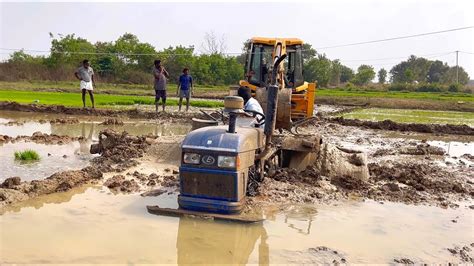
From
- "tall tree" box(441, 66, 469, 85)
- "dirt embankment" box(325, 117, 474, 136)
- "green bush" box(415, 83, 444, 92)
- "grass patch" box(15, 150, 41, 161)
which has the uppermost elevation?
"tall tree" box(441, 66, 469, 85)

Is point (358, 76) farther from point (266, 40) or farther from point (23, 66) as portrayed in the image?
point (266, 40)

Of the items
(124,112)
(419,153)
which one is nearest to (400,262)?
(419,153)

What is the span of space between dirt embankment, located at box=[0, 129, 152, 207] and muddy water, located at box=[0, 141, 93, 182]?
0.38 meters

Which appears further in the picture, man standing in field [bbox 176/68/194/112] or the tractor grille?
man standing in field [bbox 176/68/194/112]

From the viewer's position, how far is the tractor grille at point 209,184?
202 inches

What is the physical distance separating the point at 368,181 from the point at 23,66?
127 ft

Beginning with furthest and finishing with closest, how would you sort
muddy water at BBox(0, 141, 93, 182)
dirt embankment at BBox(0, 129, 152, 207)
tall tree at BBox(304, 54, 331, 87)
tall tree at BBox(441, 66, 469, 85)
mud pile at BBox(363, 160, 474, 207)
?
tall tree at BBox(441, 66, 469, 85) < tall tree at BBox(304, 54, 331, 87) < muddy water at BBox(0, 141, 93, 182) < mud pile at BBox(363, 160, 474, 207) < dirt embankment at BBox(0, 129, 152, 207)

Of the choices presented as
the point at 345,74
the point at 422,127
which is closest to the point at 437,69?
the point at 345,74

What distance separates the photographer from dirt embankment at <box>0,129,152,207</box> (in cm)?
594

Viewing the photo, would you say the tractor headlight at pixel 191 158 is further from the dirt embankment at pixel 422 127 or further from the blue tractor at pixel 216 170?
the dirt embankment at pixel 422 127

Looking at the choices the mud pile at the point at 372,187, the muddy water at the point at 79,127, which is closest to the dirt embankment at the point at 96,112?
the muddy water at the point at 79,127

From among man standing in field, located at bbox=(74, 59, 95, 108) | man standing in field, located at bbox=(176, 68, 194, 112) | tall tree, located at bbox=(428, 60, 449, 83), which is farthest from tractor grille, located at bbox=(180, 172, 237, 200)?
tall tree, located at bbox=(428, 60, 449, 83)

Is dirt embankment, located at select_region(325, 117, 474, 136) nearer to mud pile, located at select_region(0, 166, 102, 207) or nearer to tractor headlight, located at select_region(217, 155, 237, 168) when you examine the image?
mud pile, located at select_region(0, 166, 102, 207)

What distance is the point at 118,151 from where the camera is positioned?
28.6ft
